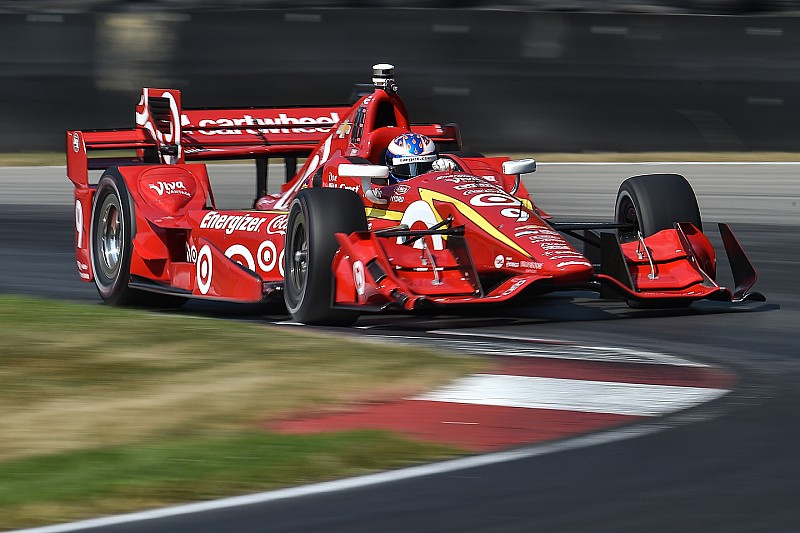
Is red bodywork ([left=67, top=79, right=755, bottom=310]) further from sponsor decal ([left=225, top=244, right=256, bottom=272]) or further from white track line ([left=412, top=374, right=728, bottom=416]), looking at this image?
white track line ([left=412, top=374, right=728, bottom=416])

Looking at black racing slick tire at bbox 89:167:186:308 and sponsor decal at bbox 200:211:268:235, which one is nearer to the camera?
sponsor decal at bbox 200:211:268:235

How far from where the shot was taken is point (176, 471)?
4648mm

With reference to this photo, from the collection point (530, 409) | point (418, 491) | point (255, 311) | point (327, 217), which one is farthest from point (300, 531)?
point (255, 311)

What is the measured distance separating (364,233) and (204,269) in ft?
5.36

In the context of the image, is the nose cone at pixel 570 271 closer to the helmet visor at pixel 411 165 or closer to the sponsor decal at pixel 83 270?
the helmet visor at pixel 411 165

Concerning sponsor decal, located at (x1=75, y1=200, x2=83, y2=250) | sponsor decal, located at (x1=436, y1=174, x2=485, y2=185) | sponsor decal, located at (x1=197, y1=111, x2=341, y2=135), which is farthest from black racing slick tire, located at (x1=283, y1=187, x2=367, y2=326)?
sponsor decal, located at (x1=75, y1=200, x2=83, y2=250)

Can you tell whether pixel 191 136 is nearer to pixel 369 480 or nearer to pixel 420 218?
pixel 420 218

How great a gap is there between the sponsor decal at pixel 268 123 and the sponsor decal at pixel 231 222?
1.41 meters

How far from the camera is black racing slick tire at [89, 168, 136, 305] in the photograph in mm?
9992

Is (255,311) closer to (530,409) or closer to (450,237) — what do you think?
(450,237)

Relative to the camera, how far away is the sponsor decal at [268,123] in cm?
1093

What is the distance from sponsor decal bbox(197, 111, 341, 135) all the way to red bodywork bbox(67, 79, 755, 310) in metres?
0.01

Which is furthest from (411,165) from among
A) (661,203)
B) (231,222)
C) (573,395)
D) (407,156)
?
(573,395)

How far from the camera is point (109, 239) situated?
1048 centimetres
